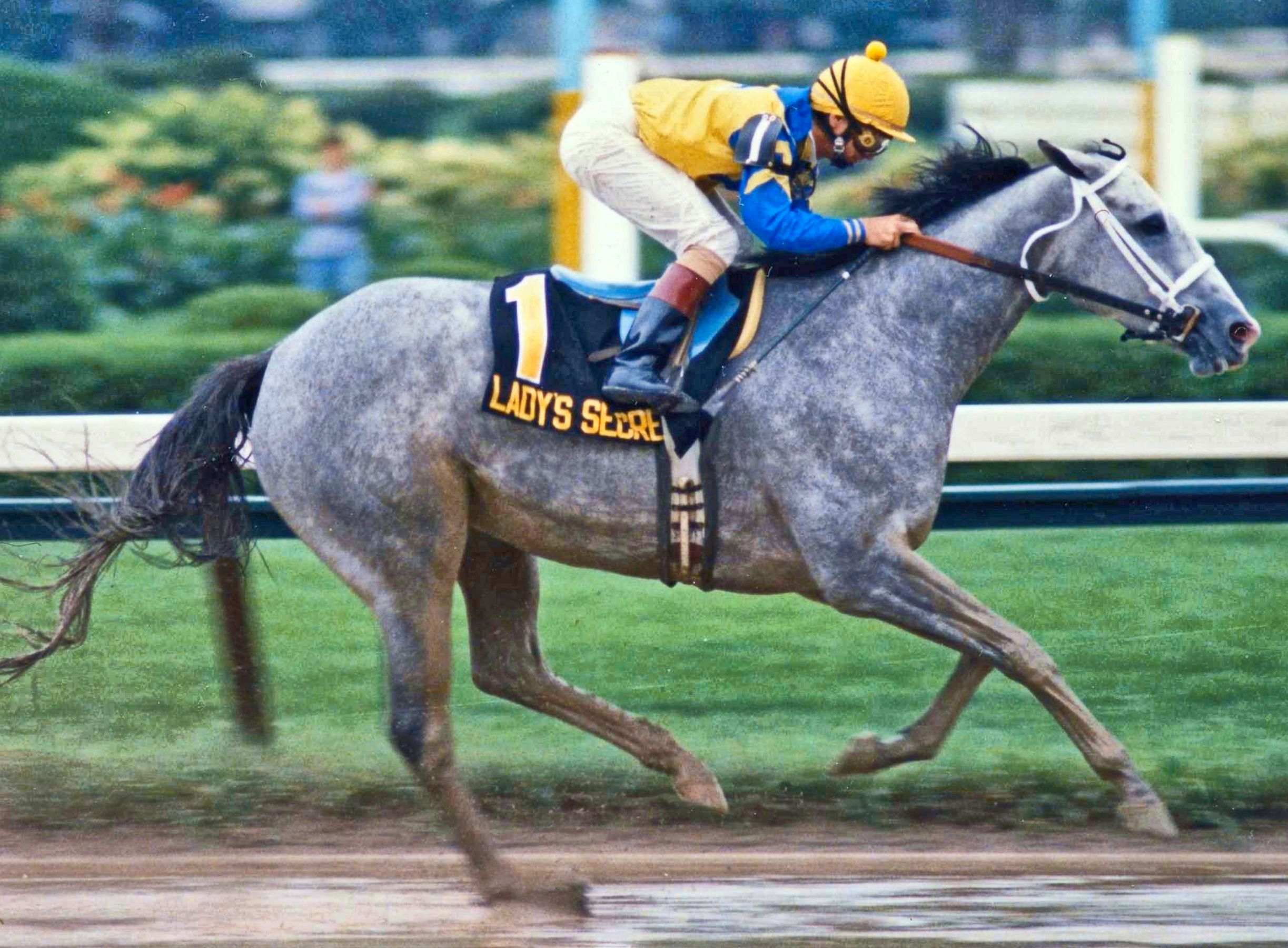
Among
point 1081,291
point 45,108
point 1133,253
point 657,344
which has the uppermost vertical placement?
point 1133,253

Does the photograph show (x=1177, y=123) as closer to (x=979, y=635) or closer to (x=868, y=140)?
(x=868, y=140)

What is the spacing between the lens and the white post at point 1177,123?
9.00 metres

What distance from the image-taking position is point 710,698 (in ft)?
21.1

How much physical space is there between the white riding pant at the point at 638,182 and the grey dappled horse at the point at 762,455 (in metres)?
0.23

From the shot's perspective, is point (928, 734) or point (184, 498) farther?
point (184, 498)

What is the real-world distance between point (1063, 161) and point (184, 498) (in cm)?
230

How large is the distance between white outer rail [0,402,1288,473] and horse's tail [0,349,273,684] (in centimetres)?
48

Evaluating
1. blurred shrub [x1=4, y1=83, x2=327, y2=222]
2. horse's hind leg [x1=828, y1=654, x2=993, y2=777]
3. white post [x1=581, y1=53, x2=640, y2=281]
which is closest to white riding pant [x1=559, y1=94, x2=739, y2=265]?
horse's hind leg [x1=828, y1=654, x2=993, y2=777]

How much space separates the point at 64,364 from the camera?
324 inches

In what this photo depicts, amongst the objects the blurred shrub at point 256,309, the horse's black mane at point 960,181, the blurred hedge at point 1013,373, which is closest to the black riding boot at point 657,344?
the horse's black mane at point 960,181

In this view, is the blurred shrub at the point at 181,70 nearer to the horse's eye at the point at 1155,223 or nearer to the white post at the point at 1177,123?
the white post at the point at 1177,123

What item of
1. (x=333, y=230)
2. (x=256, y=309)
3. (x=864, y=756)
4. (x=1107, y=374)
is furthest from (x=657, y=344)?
(x=256, y=309)

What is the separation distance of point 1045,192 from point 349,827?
2.47m

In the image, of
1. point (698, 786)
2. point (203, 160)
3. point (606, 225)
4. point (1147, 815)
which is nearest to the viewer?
point (1147, 815)
